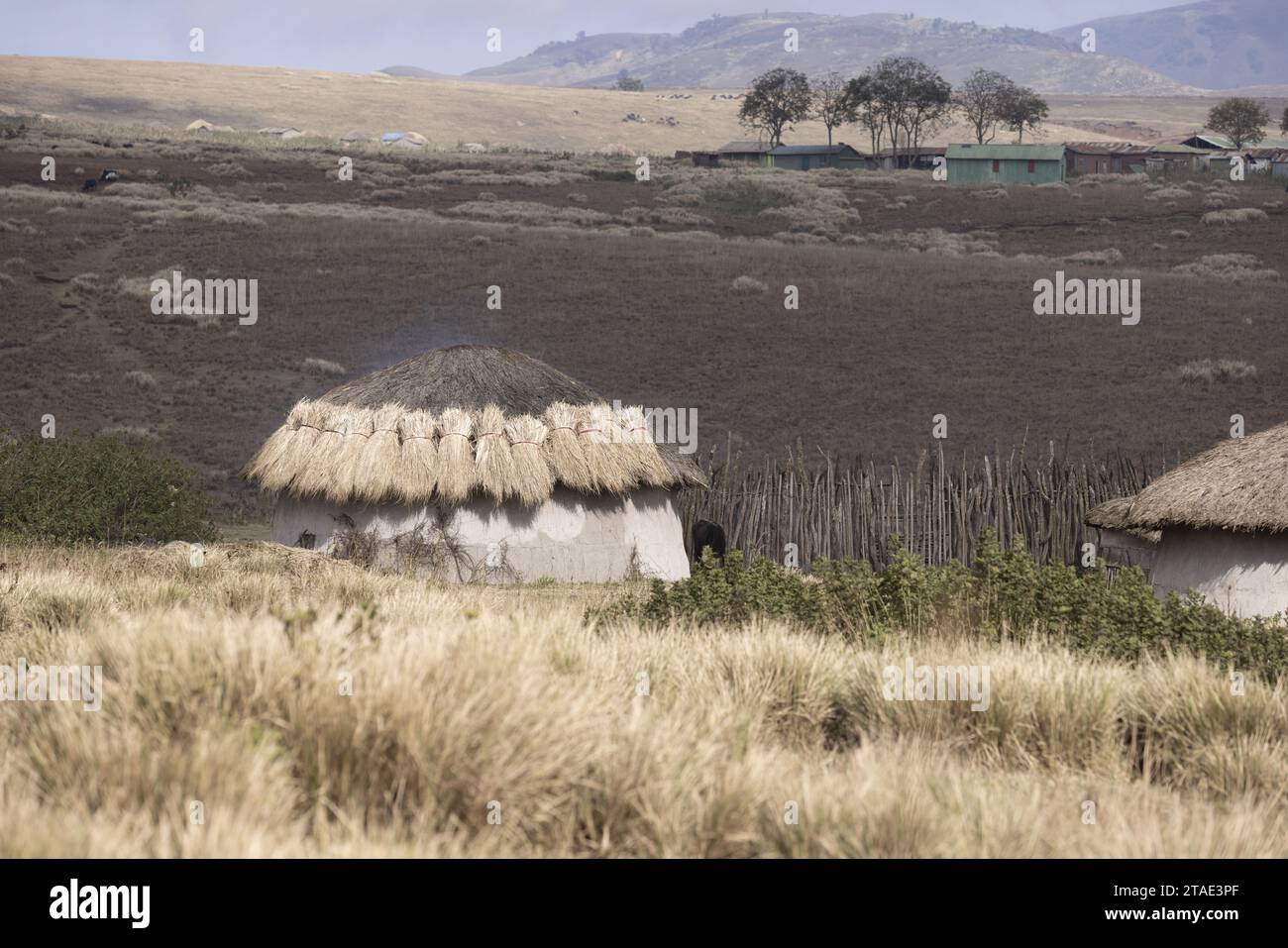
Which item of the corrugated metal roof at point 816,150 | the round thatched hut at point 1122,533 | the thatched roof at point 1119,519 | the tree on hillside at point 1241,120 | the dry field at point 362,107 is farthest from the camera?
the dry field at point 362,107

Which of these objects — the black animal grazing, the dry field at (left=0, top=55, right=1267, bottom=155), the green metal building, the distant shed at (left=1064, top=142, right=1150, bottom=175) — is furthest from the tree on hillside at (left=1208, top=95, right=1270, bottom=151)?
the black animal grazing

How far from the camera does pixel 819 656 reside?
270 inches

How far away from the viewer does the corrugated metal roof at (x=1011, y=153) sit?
80500mm

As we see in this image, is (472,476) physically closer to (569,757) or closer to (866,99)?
(569,757)

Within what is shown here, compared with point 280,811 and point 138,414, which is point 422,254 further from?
point 280,811

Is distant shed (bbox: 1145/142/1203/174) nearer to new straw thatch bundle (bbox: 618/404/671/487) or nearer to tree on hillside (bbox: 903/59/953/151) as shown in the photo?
tree on hillside (bbox: 903/59/953/151)

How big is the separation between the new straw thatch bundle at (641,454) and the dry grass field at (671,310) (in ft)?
26.0

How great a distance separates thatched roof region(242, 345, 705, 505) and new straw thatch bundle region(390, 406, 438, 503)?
11 millimetres

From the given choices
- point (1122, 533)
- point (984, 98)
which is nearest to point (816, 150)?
point (984, 98)

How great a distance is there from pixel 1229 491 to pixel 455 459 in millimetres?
8084

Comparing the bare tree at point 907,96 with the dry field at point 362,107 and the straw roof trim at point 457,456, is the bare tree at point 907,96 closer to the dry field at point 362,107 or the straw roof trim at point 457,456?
the dry field at point 362,107

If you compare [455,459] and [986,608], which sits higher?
[455,459]

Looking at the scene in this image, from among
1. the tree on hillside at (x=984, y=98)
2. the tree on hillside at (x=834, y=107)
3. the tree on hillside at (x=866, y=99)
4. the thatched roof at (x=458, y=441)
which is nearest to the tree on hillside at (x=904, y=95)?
the tree on hillside at (x=866, y=99)

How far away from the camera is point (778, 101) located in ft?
336
